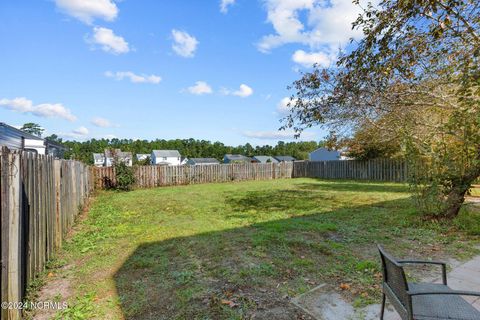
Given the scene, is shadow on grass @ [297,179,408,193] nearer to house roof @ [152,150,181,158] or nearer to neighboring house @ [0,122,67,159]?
neighboring house @ [0,122,67,159]

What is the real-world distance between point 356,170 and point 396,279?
16.8 meters

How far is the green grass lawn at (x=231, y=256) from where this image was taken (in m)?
2.58

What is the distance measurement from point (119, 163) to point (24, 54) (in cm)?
644

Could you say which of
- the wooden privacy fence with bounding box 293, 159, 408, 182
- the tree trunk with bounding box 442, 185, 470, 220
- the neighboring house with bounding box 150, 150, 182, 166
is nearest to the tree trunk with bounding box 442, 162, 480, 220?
the tree trunk with bounding box 442, 185, 470, 220

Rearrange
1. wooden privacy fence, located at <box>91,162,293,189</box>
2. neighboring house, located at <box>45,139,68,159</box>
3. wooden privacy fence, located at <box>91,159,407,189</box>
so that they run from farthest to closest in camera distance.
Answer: wooden privacy fence, located at <box>91,159,407,189</box> → wooden privacy fence, located at <box>91,162,293,189</box> → neighboring house, located at <box>45,139,68,159</box>

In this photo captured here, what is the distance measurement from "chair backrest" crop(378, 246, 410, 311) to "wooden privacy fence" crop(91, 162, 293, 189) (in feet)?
44.1

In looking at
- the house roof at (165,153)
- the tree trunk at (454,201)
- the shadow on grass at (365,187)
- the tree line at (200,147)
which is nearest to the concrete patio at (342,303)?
the tree trunk at (454,201)

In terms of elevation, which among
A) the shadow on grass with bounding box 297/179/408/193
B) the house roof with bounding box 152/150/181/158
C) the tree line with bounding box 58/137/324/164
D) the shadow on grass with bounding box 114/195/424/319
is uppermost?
the tree line with bounding box 58/137/324/164

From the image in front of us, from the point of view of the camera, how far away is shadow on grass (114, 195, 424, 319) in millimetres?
2502

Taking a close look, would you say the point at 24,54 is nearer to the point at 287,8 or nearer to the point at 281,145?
the point at 287,8

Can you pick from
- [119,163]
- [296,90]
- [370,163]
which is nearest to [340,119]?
[296,90]

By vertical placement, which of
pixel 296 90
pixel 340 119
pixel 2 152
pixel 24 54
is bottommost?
pixel 2 152

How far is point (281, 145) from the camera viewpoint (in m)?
66.8

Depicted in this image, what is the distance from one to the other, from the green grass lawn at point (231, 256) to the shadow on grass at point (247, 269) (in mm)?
12
